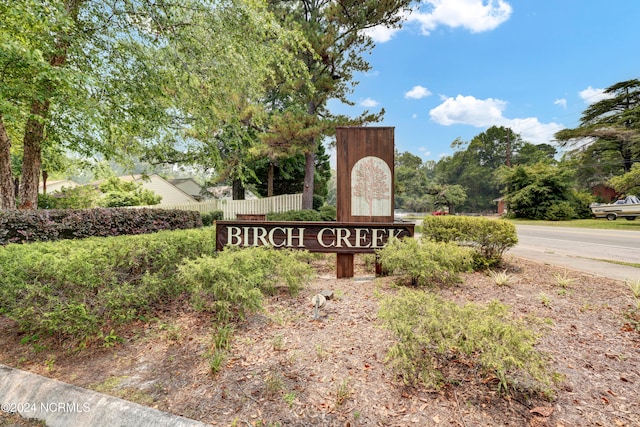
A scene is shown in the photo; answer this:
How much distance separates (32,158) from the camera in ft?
21.1

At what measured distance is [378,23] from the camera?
1249cm

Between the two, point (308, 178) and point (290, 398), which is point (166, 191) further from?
point (290, 398)

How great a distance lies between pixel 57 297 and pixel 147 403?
4.80ft

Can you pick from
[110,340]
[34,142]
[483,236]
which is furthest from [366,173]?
[34,142]

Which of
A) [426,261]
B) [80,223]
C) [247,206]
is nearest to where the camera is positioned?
[426,261]

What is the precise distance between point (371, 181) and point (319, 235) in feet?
4.27

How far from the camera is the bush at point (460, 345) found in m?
1.89

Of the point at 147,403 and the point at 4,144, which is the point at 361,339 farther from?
the point at 4,144

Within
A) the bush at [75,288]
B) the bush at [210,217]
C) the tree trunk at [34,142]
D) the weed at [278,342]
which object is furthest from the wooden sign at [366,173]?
the bush at [210,217]

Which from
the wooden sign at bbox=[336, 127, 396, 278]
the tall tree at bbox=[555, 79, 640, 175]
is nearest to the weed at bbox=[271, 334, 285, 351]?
the wooden sign at bbox=[336, 127, 396, 278]

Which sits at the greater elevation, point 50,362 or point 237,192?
point 237,192

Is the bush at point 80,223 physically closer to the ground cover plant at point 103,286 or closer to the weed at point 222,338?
the ground cover plant at point 103,286

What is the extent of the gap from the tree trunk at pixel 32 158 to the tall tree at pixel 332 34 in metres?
7.80

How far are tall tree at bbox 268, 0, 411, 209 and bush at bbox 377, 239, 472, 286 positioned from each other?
Result: 322 inches
